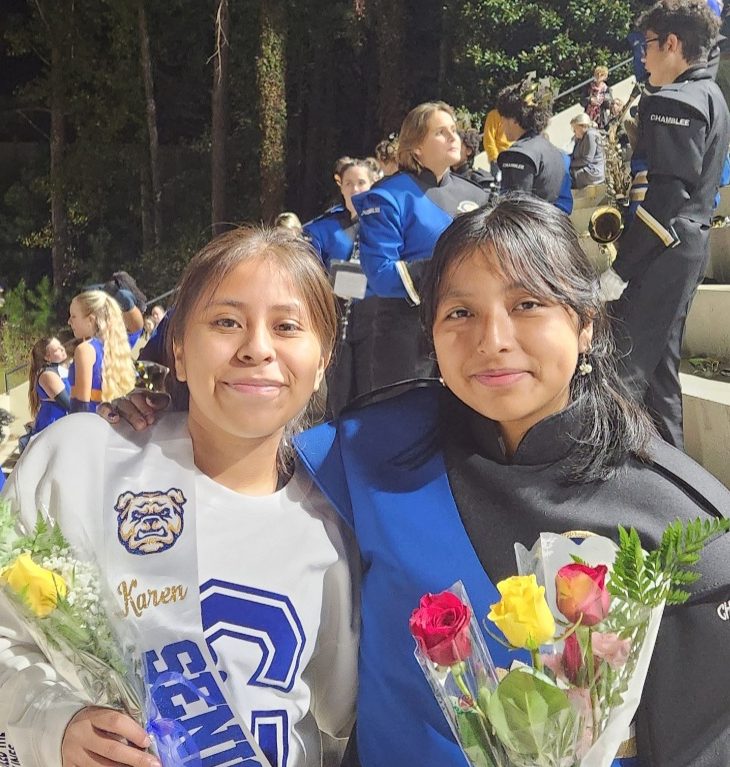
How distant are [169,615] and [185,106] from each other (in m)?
15.0

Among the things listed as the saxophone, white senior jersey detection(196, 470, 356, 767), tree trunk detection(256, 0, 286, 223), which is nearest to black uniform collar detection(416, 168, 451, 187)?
the saxophone

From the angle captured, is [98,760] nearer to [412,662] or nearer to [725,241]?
[412,662]

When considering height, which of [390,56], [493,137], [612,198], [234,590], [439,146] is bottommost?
[234,590]

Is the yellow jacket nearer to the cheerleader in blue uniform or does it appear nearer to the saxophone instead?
the saxophone

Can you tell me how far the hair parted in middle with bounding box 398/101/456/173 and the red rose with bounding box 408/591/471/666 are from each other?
2.61 meters

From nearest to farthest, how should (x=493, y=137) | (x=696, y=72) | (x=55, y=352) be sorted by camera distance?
(x=696, y=72), (x=55, y=352), (x=493, y=137)

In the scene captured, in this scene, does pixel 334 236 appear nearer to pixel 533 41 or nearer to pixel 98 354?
pixel 98 354

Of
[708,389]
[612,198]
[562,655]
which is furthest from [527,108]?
[562,655]

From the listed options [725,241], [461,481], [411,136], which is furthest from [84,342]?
[461,481]

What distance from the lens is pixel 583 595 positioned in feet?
2.70

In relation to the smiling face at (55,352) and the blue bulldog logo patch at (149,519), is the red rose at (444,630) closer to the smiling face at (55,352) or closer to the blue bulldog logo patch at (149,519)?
the blue bulldog logo patch at (149,519)

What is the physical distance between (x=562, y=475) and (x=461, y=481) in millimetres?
135

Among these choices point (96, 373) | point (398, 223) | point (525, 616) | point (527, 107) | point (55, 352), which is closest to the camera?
point (525, 616)

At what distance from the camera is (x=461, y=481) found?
1.18m
